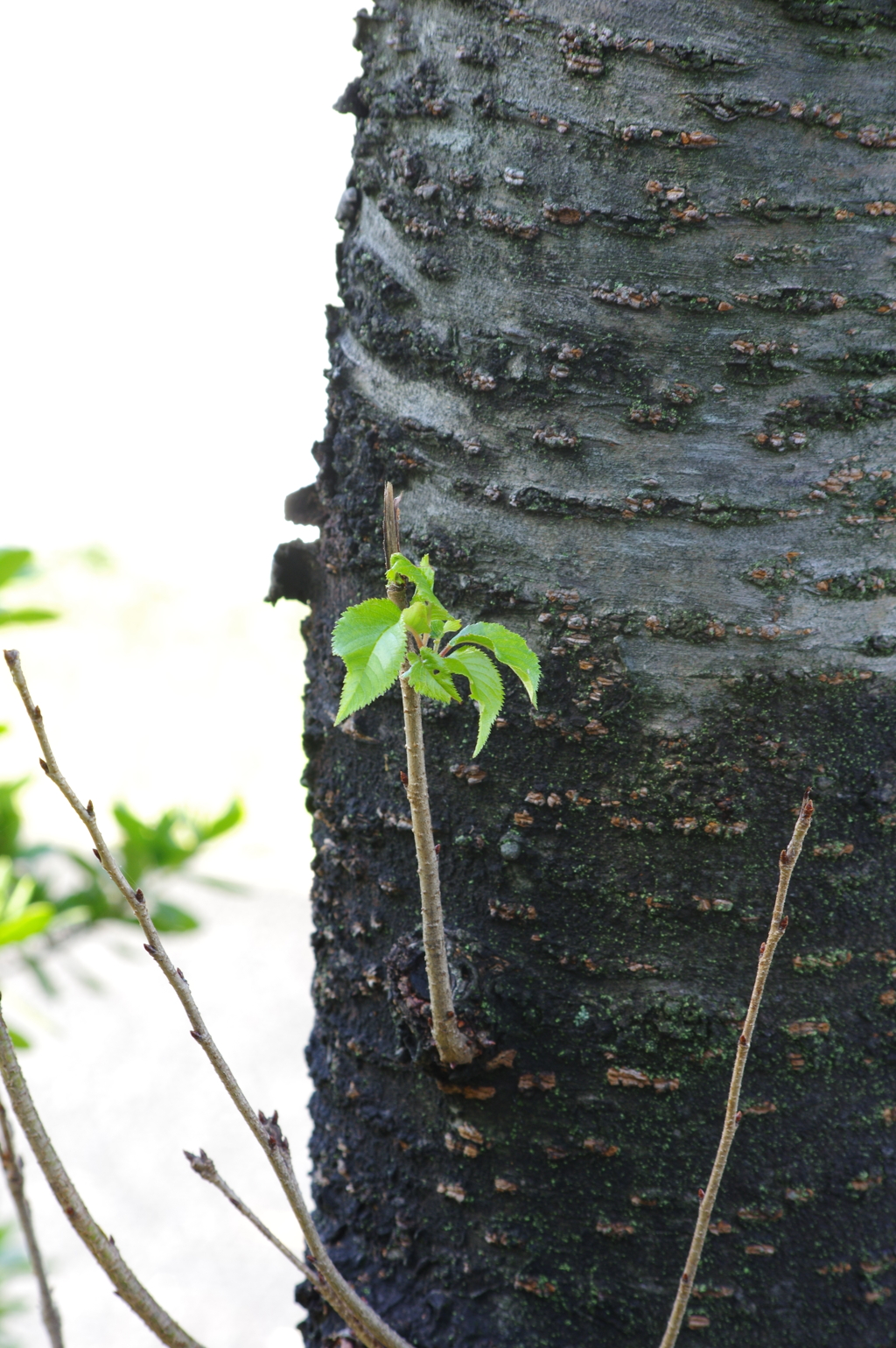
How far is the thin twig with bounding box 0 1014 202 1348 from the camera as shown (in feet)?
1.74

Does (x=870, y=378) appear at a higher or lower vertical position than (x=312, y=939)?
higher

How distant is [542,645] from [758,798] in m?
0.20

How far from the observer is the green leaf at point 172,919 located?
1.91 metres

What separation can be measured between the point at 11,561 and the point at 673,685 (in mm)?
1452

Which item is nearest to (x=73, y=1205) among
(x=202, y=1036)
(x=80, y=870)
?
(x=202, y=1036)

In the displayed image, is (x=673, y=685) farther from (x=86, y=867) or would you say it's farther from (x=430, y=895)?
(x=86, y=867)

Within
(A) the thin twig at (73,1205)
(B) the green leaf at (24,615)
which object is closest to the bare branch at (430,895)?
(A) the thin twig at (73,1205)

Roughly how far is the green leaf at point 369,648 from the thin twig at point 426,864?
0.03 feet

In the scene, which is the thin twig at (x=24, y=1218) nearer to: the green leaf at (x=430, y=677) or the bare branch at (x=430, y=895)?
the bare branch at (x=430, y=895)

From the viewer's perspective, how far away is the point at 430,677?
1.72ft

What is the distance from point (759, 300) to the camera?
0.72 meters

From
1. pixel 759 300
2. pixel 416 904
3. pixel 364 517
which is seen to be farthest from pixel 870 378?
pixel 416 904

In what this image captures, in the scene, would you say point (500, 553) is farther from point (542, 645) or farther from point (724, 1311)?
point (724, 1311)

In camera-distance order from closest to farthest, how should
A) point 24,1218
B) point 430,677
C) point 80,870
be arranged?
point 430,677 → point 24,1218 → point 80,870
